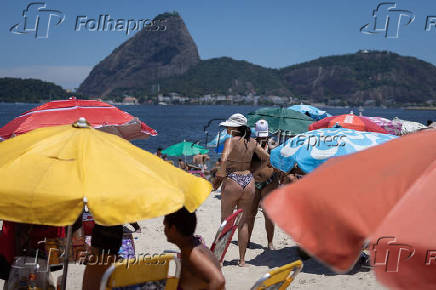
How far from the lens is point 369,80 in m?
175

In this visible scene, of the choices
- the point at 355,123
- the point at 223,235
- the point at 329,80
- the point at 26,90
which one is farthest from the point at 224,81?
the point at 223,235

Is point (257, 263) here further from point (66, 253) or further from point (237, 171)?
point (66, 253)

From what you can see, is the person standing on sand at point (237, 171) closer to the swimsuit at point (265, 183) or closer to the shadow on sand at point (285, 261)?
the swimsuit at point (265, 183)

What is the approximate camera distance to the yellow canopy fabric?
2475mm

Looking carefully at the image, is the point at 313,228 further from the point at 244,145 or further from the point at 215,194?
the point at 215,194

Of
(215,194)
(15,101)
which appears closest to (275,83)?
(15,101)

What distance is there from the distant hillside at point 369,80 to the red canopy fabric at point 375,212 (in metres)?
172

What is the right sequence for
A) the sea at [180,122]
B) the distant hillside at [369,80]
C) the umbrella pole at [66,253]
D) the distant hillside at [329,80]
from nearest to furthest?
the umbrella pole at [66,253], the sea at [180,122], the distant hillside at [369,80], the distant hillside at [329,80]

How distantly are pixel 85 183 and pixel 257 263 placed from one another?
386 centimetres

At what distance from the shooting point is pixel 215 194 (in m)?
11.8

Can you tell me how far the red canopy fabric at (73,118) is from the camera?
5614 mm

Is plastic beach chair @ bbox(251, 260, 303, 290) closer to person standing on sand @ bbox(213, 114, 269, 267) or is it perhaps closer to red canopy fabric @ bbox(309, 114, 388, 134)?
person standing on sand @ bbox(213, 114, 269, 267)

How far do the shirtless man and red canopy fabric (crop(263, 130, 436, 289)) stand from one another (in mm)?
954

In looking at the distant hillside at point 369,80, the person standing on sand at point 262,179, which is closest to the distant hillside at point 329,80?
the distant hillside at point 369,80
